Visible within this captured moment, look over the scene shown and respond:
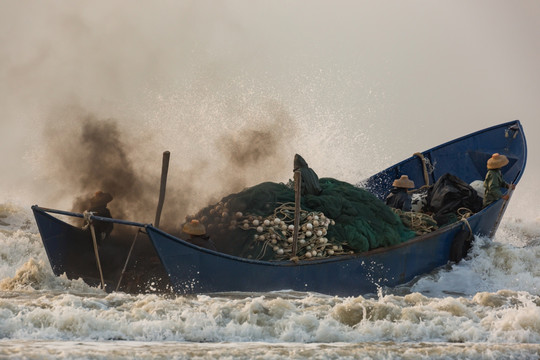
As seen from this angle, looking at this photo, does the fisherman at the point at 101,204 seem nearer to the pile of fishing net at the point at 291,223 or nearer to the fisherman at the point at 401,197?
the pile of fishing net at the point at 291,223

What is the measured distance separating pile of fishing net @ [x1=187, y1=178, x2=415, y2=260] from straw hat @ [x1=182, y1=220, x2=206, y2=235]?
41 cm

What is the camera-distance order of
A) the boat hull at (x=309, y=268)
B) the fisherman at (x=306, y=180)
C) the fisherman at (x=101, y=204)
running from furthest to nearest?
1. the fisherman at (x=306, y=180)
2. the fisherman at (x=101, y=204)
3. the boat hull at (x=309, y=268)

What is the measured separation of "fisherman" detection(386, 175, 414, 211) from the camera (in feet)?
48.1

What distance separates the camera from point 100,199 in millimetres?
12711

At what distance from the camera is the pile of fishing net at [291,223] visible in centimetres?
1188

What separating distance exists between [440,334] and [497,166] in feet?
21.3

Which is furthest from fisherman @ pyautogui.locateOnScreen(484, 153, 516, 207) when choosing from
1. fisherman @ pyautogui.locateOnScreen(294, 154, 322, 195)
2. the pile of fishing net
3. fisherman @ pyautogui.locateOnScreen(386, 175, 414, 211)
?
fisherman @ pyautogui.locateOnScreen(294, 154, 322, 195)

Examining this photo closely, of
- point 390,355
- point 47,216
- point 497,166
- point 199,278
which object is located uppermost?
point 497,166

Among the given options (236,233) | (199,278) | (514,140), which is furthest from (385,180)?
(199,278)

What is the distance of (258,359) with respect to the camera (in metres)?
7.58

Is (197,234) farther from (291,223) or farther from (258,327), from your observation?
(258,327)

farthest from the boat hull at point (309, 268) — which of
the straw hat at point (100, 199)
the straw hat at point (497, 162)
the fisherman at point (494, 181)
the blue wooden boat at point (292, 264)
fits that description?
the straw hat at point (100, 199)

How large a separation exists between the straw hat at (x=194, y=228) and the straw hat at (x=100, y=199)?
173 centimetres

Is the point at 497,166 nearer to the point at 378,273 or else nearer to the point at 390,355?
the point at 378,273
